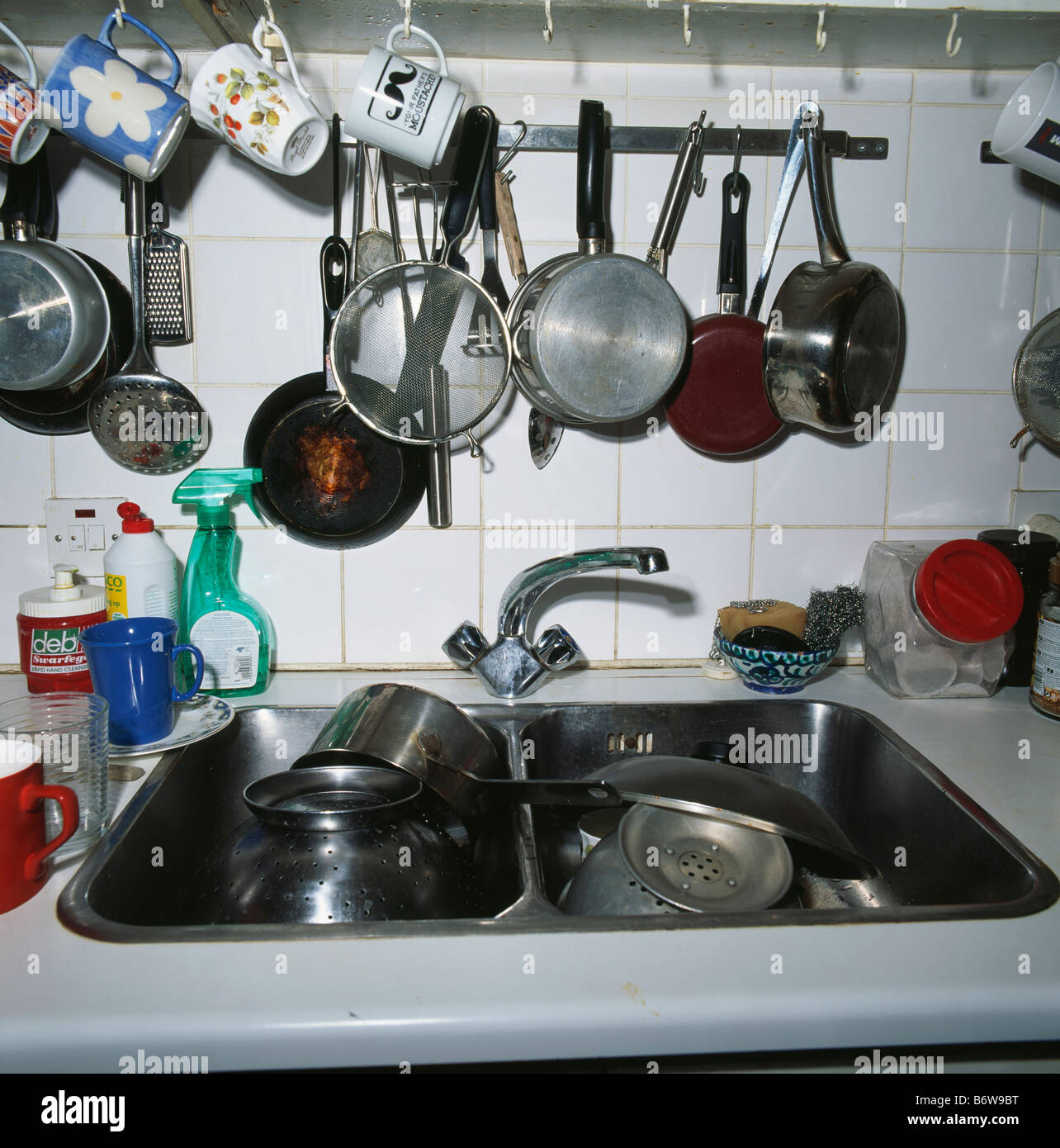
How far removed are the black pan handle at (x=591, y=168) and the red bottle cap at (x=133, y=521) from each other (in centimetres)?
64

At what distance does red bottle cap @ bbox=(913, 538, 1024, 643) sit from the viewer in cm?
111

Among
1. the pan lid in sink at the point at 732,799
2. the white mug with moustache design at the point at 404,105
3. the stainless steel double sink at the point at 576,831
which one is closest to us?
the stainless steel double sink at the point at 576,831

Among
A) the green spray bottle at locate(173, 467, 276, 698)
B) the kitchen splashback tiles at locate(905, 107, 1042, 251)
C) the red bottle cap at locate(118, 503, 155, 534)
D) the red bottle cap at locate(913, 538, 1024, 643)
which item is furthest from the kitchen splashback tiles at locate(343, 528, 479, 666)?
the kitchen splashback tiles at locate(905, 107, 1042, 251)

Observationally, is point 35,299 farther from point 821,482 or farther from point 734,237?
point 821,482

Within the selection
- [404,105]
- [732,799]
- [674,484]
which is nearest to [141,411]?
[404,105]

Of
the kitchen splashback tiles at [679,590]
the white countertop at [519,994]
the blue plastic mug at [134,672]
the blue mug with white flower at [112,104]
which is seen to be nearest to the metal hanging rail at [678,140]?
the blue mug with white flower at [112,104]

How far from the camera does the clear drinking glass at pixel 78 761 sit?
2.54ft

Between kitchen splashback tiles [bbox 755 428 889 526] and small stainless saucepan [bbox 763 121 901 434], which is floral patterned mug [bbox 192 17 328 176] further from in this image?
kitchen splashback tiles [bbox 755 428 889 526]

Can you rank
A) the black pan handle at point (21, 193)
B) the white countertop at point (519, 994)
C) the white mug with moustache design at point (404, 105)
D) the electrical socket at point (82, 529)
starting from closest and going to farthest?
the white countertop at point (519, 994), the white mug with moustache design at point (404, 105), the black pan handle at point (21, 193), the electrical socket at point (82, 529)

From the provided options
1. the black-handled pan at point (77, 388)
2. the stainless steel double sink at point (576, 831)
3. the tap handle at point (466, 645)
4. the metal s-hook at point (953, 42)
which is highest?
the metal s-hook at point (953, 42)

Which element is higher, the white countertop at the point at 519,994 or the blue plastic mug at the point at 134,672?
the blue plastic mug at the point at 134,672

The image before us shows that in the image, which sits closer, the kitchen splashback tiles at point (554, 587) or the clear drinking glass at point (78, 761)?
the clear drinking glass at point (78, 761)

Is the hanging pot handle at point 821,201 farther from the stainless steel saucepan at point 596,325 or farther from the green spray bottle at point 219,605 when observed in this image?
the green spray bottle at point 219,605

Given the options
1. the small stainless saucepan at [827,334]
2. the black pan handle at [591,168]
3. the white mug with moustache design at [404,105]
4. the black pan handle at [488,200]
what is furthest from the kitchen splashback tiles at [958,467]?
the white mug with moustache design at [404,105]
